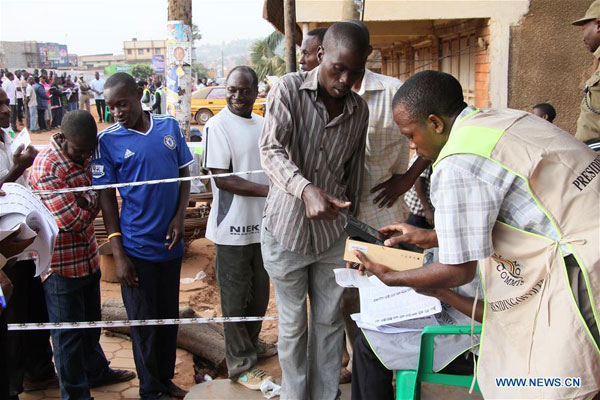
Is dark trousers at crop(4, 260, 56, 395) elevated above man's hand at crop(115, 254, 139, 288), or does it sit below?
below

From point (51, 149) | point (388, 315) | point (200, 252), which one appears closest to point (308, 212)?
point (388, 315)

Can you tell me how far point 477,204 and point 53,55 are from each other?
76.8 m

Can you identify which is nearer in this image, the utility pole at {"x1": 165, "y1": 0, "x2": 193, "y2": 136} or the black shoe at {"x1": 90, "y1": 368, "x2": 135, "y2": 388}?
the black shoe at {"x1": 90, "y1": 368, "x2": 135, "y2": 388}

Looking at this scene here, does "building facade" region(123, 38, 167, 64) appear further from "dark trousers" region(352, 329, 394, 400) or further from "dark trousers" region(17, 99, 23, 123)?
"dark trousers" region(352, 329, 394, 400)

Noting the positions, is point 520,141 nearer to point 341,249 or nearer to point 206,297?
point 341,249

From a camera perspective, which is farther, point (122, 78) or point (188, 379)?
point (188, 379)

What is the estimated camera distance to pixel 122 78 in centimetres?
340

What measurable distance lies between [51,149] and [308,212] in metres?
1.78

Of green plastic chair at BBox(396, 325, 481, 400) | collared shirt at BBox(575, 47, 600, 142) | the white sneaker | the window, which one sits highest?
the window

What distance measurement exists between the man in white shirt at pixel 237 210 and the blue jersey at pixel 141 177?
1.14 ft

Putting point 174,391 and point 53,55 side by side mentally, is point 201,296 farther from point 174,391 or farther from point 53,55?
point 53,55

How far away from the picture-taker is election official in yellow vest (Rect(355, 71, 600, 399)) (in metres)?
1.86

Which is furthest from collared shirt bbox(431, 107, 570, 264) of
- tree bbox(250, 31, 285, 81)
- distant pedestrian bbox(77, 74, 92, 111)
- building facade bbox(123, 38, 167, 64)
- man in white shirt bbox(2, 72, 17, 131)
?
building facade bbox(123, 38, 167, 64)

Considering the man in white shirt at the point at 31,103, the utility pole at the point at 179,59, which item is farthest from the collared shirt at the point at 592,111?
the man in white shirt at the point at 31,103
